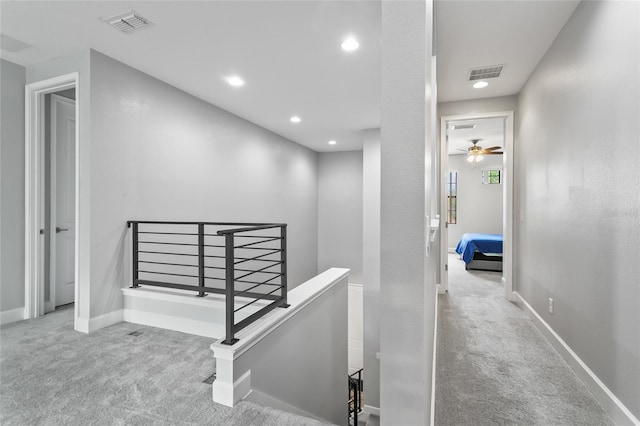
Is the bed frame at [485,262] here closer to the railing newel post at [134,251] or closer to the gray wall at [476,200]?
the gray wall at [476,200]

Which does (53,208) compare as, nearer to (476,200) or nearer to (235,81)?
(235,81)

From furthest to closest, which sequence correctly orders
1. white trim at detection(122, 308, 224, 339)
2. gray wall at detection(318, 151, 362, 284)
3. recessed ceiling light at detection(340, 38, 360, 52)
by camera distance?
gray wall at detection(318, 151, 362, 284)
white trim at detection(122, 308, 224, 339)
recessed ceiling light at detection(340, 38, 360, 52)

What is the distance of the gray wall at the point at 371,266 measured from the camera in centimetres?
465

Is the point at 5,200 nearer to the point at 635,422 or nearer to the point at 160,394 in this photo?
the point at 160,394

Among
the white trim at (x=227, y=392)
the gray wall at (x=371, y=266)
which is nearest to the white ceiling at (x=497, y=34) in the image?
the gray wall at (x=371, y=266)

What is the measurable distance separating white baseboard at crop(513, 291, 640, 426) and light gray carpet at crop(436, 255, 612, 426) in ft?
0.13

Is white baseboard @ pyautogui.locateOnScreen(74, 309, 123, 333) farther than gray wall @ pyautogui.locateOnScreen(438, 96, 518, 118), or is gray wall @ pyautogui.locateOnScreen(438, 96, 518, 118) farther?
gray wall @ pyautogui.locateOnScreen(438, 96, 518, 118)

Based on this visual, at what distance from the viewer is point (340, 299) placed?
3.51m

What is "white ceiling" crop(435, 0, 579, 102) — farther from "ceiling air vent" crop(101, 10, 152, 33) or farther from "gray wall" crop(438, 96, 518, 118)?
"ceiling air vent" crop(101, 10, 152, 33)

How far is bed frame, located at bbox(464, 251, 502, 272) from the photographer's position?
5973 mm

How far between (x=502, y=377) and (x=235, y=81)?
11.7 feet

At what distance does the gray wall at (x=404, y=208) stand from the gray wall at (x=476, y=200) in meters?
8.54

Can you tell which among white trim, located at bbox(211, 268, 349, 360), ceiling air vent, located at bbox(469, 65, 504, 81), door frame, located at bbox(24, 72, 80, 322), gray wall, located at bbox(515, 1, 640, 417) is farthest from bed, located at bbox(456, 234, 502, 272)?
door frame, located at bbox(24, 72, 80, 322)

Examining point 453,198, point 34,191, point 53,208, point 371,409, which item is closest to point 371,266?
point 371,409
